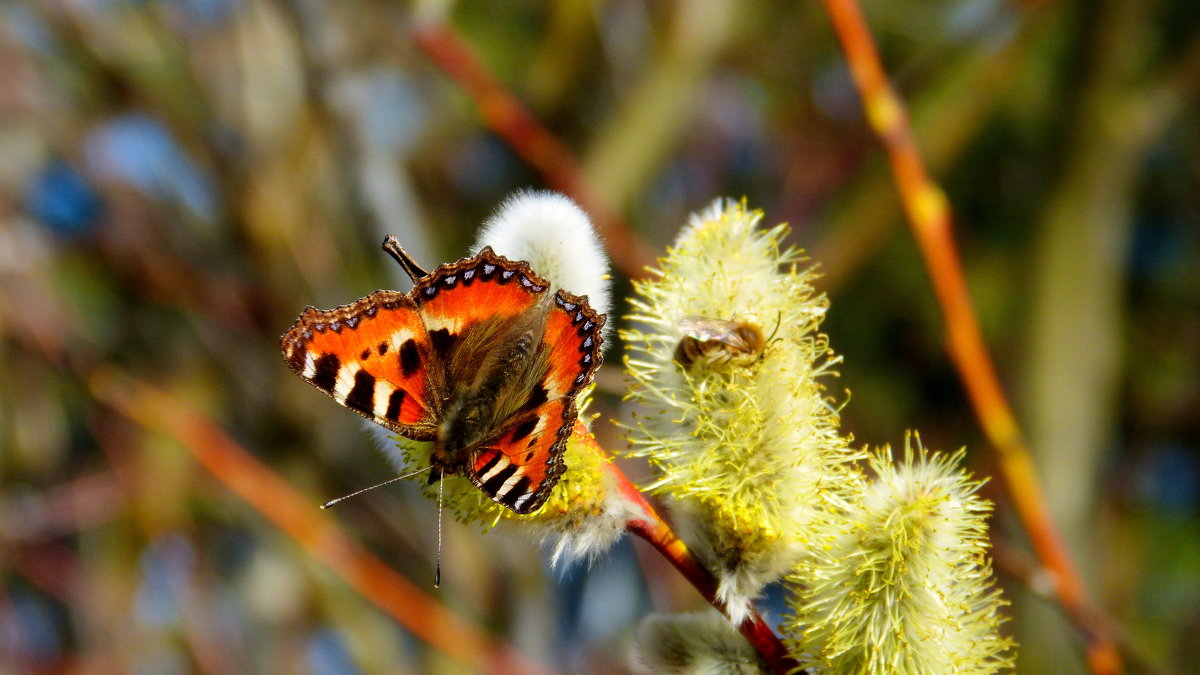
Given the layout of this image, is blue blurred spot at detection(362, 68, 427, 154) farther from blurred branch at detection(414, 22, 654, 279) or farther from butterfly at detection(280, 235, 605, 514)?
butterfly at detection(280, 235, 605, 514)

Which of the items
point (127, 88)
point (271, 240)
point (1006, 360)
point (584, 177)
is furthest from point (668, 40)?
point (1006, 360)

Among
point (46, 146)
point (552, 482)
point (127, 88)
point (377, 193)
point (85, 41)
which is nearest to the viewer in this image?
point (552, 482)

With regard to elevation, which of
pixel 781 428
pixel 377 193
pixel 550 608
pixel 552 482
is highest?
pixel 377 193

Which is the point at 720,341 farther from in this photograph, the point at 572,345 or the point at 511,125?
the point at 511,125

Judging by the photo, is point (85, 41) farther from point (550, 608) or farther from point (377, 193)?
point (550, 608)

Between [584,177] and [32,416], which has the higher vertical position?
[584,177]

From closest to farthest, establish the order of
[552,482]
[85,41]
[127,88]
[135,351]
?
[552,482] → [85,41] → [127,88] → [135,351]

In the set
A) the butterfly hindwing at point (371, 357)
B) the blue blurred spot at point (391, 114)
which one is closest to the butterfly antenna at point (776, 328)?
the butterfly hindwing at point (371, 357)

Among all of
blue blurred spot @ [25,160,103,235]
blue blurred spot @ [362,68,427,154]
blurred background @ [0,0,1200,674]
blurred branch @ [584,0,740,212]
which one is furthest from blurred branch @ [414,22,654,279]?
blue blurred spot @ [25,160,103,235]
